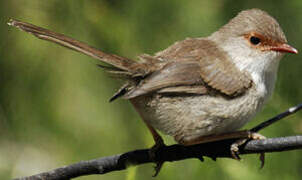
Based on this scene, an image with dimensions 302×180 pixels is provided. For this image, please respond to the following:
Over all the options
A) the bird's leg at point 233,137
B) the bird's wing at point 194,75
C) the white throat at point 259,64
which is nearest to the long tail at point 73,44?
the bird's wing at point 194,75

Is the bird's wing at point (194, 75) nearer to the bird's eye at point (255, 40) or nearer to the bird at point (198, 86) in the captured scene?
the bird at point (198, 86)

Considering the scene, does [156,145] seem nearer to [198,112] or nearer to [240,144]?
[198,112]

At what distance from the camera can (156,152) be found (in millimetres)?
3242

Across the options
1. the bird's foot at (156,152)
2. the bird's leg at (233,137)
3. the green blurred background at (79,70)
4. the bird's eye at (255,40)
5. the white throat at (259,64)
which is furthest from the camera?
the green blurred background at (79,70)

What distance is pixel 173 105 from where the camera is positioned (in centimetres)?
353

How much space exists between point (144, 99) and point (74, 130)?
0.80m

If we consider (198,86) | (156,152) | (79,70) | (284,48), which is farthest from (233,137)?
(79,70)

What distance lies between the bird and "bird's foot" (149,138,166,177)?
0.01 metres

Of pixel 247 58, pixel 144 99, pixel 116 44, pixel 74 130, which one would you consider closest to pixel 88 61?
pixel 116 44

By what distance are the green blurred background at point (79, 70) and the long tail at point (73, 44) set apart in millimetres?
529

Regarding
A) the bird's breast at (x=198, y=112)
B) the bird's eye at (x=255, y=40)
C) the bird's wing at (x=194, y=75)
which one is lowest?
the bird's breast at (x=198, y=112)

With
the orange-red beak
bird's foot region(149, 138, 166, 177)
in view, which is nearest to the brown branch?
bird's foot region(149, 138, 166, 177)

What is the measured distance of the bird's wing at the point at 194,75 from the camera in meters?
3.51

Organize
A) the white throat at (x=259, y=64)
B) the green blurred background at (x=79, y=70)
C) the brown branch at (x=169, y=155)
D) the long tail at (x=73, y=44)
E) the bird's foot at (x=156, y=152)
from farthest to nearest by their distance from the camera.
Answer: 1. the green blurred background at (x=79, y=70)
2. the white throat at (x=259, y=64)
3. the long tail at (x=73, y=44)
4. the bird's foot at (x=156, y=152)
5. the brown branch at (x=169, y=155)
